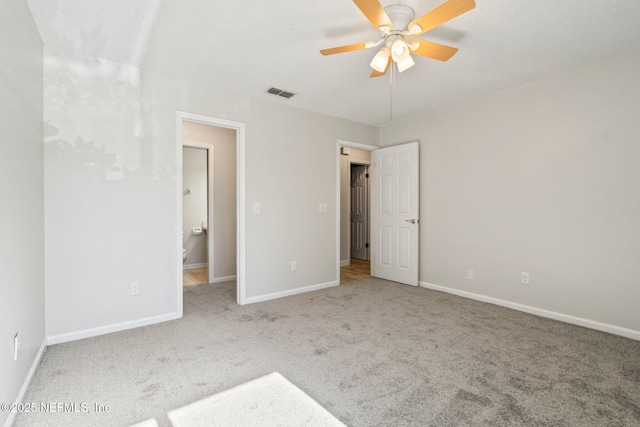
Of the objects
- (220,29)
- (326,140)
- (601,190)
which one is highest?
(220,29)

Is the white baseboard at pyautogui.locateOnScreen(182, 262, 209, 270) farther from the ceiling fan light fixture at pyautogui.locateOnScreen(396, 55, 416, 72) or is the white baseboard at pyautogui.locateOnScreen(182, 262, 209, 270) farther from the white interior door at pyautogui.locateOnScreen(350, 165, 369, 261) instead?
the ceiling fan light fixture at pyautogui.locateOnScreen(396, 55, 416, 72)

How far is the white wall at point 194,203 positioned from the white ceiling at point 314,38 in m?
2.78

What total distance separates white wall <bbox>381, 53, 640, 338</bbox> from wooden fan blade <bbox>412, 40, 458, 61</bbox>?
1.73 metres

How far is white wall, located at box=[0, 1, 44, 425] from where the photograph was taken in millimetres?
1573

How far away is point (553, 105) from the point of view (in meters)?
3.12

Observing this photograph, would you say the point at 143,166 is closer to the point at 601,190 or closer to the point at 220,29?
the point at 220,29

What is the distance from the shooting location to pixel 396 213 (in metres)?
4.66

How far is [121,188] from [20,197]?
3.25ft

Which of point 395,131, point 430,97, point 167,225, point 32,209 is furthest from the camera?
point 395,131

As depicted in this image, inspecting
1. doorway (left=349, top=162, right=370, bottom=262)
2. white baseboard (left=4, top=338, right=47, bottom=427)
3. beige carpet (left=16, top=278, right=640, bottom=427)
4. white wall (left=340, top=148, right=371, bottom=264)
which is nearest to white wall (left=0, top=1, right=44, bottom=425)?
white baseboard (left=4, top=338, right=47, bottom=427)

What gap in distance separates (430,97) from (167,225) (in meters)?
3.30

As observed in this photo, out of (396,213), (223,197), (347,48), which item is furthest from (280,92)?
(396,213)

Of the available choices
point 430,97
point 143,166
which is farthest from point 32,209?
point 430,97

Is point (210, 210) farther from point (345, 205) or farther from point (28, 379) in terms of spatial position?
point (28, 379)
